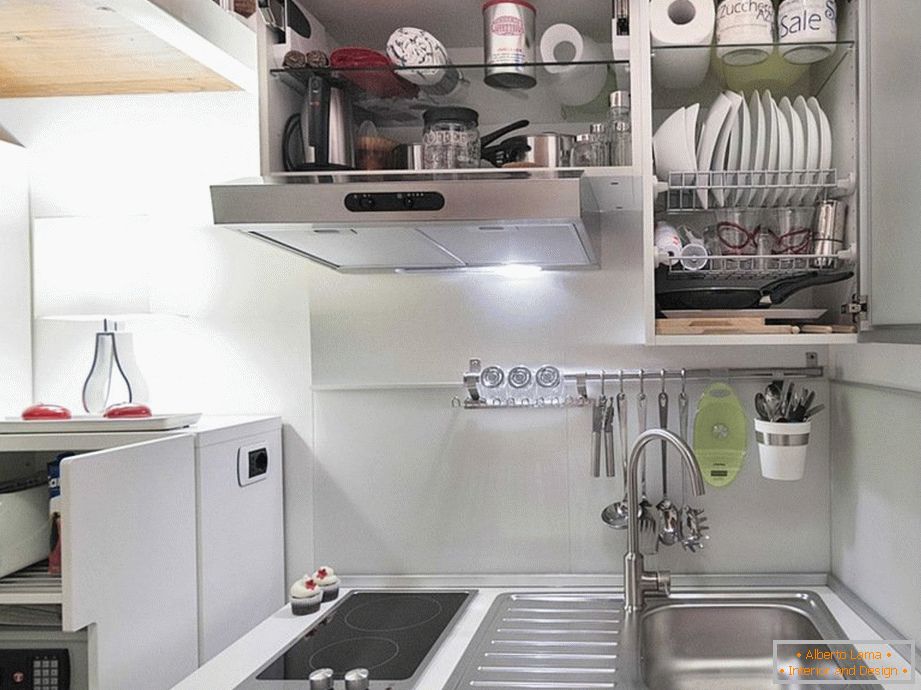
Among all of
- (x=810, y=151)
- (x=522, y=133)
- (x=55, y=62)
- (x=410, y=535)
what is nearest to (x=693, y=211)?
(x=810, y=151)

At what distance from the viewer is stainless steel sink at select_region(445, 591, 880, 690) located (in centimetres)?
155

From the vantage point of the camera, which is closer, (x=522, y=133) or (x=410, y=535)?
(x=522, y=133)

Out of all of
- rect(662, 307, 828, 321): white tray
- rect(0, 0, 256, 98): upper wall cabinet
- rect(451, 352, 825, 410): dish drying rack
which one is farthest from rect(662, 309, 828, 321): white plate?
rect(0, 0, 256, 98): upper wall cabinet

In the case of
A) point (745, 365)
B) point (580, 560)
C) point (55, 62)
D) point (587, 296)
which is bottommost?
point (580, 560)

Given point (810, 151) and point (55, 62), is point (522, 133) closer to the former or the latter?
point (810, 151)

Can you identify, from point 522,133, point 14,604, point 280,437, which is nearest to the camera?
point 14,604

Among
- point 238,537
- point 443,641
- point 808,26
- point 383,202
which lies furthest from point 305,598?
point 808,26

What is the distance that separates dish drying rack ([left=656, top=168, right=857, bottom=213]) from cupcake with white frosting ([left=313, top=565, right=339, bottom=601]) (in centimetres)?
105

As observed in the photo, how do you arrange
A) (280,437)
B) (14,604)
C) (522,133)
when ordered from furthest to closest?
(280,437) → (522,133) → (14,604)

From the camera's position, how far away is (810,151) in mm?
1535

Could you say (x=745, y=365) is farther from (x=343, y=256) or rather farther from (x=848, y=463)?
(x=343, y=256)

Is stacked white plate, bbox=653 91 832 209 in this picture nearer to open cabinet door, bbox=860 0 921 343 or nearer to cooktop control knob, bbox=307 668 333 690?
open cabinet door, bbox=860 0 921 343

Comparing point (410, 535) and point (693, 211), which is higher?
point (693, 211)

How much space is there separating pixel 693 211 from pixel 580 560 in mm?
835
